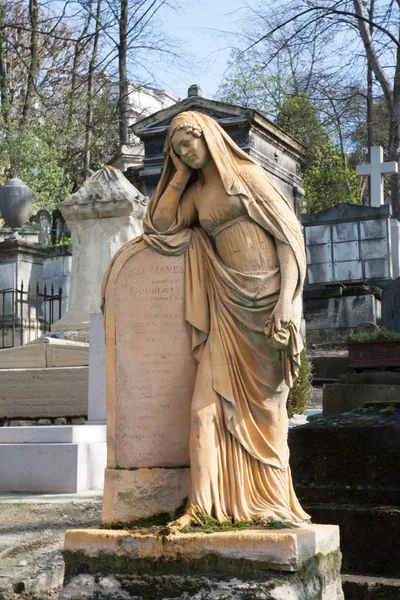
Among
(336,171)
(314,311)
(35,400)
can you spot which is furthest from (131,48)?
(35,400)

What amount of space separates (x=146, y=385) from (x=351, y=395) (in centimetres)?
564

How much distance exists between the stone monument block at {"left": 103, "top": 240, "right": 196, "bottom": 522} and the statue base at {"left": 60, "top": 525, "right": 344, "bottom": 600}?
9.8 inches

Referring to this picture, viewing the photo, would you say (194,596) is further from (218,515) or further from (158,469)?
(158,469)

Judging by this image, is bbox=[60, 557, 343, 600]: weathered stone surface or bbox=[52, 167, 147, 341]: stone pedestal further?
bbox=[52, 167, 147, 341]: stone pedestal

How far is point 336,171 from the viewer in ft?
113

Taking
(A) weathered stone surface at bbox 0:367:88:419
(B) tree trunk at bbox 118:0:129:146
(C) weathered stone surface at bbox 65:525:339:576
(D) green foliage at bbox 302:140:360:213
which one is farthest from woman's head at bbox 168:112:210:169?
(D) green foliage at bbox 302:140:360:213

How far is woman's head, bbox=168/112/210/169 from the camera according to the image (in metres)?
4.49

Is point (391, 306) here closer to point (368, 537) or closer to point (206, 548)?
point (368, 537)

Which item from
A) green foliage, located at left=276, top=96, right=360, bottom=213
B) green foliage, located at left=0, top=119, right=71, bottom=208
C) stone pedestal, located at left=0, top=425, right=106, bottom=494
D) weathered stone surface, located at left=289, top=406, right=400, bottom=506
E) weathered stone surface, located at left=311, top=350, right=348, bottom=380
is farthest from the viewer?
green foliage, located at left=276, top=96, right=360, bottom=213

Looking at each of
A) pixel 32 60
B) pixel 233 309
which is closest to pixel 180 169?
pixel 233 309

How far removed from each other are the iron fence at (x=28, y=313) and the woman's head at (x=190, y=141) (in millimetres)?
10253

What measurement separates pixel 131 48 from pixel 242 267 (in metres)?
24.2

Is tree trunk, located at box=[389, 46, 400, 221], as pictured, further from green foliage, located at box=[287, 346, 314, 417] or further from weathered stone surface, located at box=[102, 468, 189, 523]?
weathered stone surface, located at box=[102, 468, 189, 523]

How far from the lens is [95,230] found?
10359 mm
